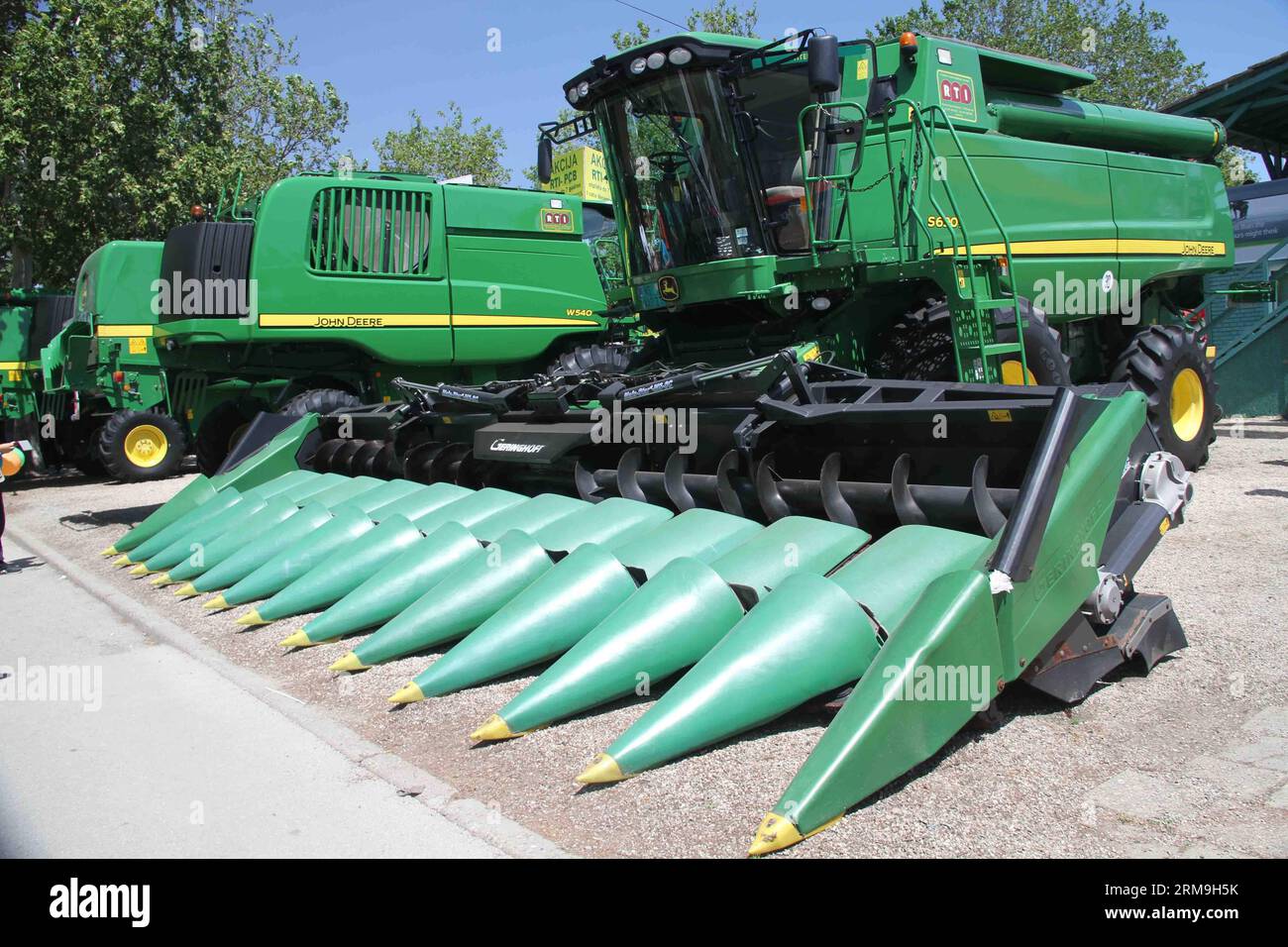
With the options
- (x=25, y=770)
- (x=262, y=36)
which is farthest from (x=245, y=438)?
(x=262, y=36)

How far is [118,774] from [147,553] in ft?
13.1

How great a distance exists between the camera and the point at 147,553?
7.36 metres

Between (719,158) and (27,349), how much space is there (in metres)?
13.1

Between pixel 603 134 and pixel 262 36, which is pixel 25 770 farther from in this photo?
pixel 262 36

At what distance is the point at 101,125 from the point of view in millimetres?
17156

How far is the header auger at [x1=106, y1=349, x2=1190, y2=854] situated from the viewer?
3.29 m

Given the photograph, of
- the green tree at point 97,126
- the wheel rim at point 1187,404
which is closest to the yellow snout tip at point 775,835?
the wheel rim at point 1187,404

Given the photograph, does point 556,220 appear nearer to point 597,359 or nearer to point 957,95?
point 597,359

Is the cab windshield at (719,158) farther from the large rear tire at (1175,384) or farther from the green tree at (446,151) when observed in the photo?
the green tree at (446,151)

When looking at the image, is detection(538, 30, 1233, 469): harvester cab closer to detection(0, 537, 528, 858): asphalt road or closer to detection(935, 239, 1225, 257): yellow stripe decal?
detection(935, 239, 1225, 257): yellow stripe decal

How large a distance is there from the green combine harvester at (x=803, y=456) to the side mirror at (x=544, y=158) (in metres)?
0.02

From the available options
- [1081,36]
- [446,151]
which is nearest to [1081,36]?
[1081,36]

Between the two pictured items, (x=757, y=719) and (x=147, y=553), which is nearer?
(x=757, y=719)
